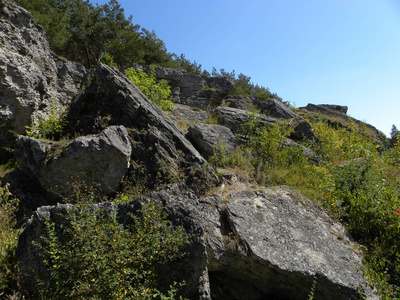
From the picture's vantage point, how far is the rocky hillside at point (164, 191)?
3.93 m

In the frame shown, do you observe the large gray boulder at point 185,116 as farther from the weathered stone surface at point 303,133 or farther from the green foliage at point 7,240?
the green foliage at point 7,240

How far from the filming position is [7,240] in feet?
14.5

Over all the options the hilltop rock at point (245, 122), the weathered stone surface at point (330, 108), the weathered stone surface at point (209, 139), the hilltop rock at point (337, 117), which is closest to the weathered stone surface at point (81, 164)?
the weathered stone surface at point (209, 139)

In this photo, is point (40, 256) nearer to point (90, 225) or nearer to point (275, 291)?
point (90, 225)

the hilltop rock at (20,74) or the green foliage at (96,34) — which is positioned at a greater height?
the green foliage at (96,34)

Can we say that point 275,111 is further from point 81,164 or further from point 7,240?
point 7,240

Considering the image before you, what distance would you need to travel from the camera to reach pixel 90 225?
131 inches

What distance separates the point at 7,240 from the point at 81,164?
200cm

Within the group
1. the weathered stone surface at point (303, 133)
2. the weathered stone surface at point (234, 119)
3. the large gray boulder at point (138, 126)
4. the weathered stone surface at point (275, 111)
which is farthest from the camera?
the weathered stone surface at point (275, 111)

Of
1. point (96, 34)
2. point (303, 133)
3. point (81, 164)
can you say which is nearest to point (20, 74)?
point (81, 164)

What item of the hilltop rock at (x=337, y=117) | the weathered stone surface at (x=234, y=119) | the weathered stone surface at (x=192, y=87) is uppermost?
the hilltop rock at (x=337, y=117)

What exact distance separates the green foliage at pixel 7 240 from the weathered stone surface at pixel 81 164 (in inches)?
29.9

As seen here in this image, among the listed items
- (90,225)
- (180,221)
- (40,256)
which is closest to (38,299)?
(40,256)

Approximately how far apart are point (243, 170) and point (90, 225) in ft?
18.2
